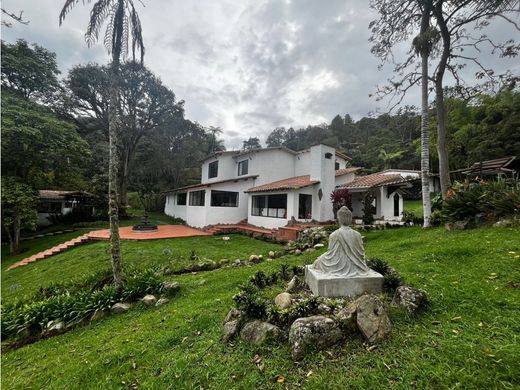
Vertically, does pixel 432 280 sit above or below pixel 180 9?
below

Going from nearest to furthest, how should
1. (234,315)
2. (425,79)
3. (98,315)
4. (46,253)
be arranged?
(234,315) < (98,315) < (425,79) < (46,253)

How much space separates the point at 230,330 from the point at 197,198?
16.1 metres

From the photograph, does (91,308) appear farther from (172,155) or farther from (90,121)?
(90,121)

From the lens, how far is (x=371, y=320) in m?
2.71

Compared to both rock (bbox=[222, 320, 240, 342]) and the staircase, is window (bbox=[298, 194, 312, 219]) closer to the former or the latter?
rock (bbox=[222, 320, 240, 342])

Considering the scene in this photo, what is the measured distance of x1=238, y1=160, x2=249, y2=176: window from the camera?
60.3 ft

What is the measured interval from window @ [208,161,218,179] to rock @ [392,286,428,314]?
17404 millimetres

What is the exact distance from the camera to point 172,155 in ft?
83.0

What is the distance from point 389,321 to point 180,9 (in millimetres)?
9050

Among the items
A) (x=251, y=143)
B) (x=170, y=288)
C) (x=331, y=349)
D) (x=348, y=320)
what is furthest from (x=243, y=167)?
(x=251, y=143)

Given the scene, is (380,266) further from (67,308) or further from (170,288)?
(67,308)

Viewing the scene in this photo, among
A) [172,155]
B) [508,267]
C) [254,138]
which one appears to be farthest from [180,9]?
[254,138]

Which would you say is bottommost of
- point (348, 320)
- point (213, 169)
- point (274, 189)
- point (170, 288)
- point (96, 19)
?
point (170, 288)

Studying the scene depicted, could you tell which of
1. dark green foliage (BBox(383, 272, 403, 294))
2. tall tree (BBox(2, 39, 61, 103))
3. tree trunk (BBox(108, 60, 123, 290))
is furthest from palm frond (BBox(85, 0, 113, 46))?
tall tree (BBox(2, 39, 61, 103))
